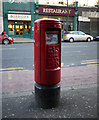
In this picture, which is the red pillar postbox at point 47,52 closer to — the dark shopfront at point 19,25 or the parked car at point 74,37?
the parked car at point 74,37

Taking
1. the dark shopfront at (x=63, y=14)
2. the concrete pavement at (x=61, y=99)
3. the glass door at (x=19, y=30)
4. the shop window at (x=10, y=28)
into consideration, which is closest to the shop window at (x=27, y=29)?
the glass door at (x=19, y=30)

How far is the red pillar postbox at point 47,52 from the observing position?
3014mm

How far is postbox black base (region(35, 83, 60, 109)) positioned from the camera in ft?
10.7

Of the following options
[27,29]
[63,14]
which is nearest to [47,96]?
[27,29]

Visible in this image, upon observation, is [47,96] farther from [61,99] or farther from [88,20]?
[88,20]

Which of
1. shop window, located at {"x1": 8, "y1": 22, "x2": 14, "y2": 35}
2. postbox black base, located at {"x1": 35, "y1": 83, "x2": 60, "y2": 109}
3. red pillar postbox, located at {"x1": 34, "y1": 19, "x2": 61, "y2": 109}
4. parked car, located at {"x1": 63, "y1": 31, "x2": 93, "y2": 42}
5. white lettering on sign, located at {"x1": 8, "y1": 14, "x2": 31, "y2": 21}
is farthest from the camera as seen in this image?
shop window, located at {"x1": 8, "y1": 22, "x2": 14, "y2": 35}

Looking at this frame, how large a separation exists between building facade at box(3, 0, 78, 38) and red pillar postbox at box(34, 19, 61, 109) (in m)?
22.1

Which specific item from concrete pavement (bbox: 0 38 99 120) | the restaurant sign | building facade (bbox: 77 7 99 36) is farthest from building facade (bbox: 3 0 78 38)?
concrete pavement (bbox: 0 38 99 120)

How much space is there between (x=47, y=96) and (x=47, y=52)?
86 cm

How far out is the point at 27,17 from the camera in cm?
2594

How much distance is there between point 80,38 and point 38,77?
20.4 metres

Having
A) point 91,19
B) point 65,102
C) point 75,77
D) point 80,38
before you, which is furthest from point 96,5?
point 65,102

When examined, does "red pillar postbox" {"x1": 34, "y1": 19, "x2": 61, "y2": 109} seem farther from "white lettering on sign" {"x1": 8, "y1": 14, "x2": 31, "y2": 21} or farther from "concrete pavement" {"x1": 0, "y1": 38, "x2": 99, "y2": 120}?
"white lettering on sign" {"x1": 8, "y1": 14, "x2": 31, "y2": 21}

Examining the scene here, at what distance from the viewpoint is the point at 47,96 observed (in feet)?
10.7
